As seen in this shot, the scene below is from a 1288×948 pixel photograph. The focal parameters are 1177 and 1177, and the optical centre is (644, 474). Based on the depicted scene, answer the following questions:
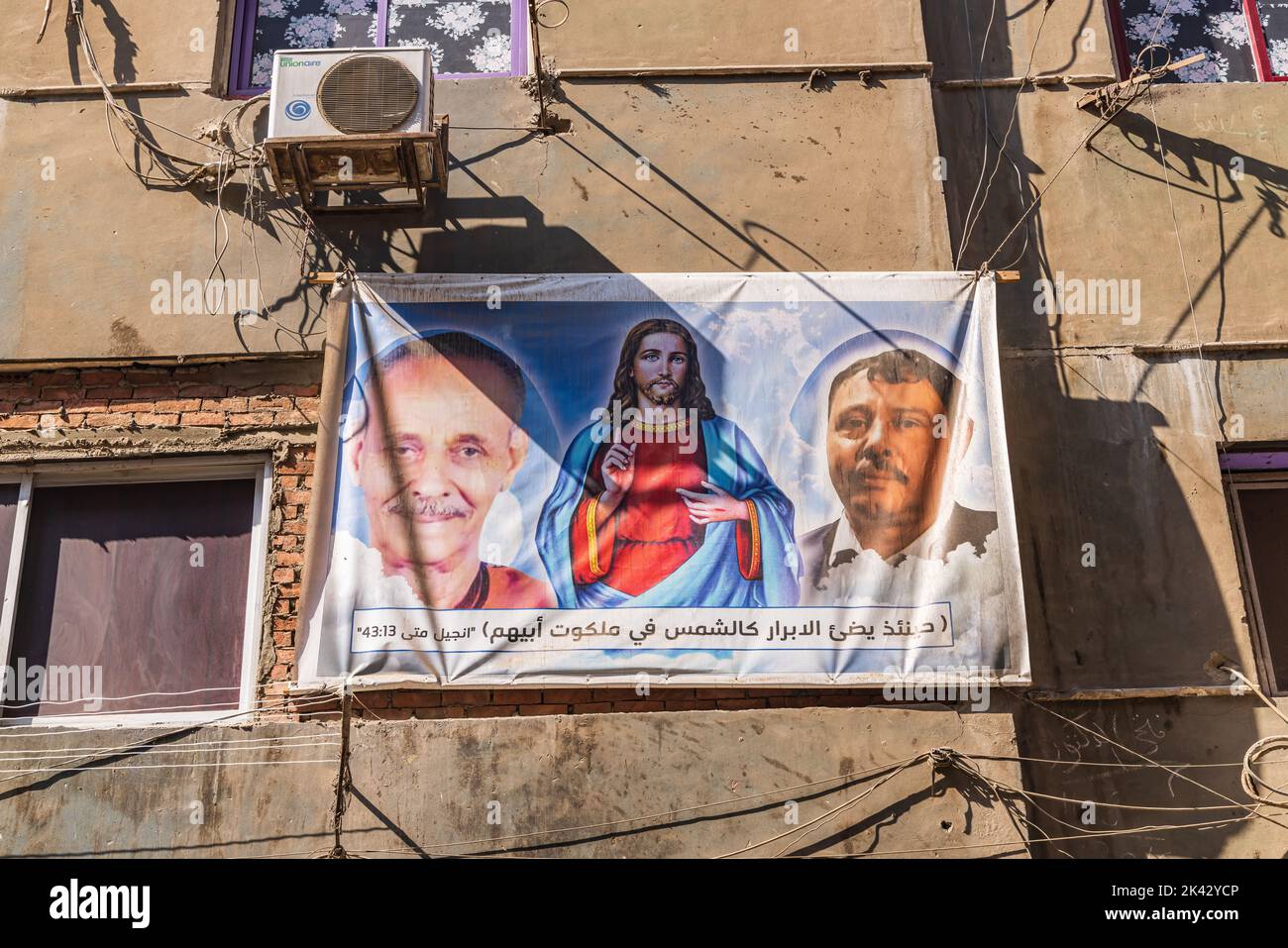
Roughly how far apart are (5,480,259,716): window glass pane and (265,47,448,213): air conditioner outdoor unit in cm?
175

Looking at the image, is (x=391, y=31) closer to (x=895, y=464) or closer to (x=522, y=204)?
(x=522, y=204)

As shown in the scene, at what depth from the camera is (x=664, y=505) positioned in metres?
5.76

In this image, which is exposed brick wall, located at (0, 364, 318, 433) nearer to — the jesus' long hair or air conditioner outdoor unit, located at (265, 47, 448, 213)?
air conditioner outdoor unit, located at (265, 47, 448, 213)

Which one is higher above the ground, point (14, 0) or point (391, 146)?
point (14, 0)

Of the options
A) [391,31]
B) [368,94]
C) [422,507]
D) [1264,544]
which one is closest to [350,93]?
[368,94]

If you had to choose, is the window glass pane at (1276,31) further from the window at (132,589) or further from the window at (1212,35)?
the window at (132,589)

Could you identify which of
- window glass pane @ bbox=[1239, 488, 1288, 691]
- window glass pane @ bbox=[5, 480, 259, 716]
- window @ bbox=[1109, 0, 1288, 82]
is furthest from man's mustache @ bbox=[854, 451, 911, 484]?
window @ bbox=[1109, 0, 1288, 82]

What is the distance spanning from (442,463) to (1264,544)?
444 cm

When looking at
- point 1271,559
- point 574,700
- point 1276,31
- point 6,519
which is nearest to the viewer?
point 574,700

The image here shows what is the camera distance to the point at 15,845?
209 inches

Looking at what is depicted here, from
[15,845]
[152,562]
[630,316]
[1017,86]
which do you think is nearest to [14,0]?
[152,562]

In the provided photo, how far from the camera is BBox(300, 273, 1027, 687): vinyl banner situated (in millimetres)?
5504

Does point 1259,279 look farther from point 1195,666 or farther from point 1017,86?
point 1195,666

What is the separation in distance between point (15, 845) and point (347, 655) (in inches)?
66.3
